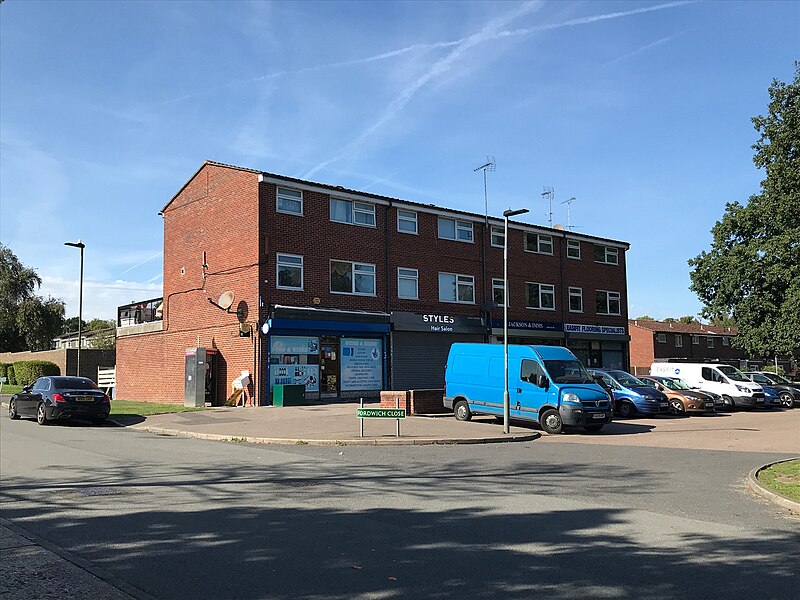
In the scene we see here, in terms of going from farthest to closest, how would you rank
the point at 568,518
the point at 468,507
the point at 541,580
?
the point at 468,507
the point at 568,518
the point at 541,580

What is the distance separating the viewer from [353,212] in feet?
101

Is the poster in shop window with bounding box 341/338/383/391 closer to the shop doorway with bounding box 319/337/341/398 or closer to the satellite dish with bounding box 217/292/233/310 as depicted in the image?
the shop doorway with bounding box 319/337/341/398

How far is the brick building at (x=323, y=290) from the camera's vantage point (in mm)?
27750

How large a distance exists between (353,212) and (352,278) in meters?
2.95

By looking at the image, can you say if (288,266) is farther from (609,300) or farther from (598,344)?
(609,300)

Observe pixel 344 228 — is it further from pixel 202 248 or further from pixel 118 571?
pixel 118 571

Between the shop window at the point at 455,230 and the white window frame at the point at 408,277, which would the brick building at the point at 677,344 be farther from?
the white window frame at the point at 408,277

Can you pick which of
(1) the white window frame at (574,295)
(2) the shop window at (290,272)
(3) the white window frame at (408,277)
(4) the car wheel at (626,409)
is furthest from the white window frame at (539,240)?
(4) the car wheel at (626,409)

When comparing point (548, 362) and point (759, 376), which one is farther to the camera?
point (759, 376)

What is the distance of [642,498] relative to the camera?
956 centimetres

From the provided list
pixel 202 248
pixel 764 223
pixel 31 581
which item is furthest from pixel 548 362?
pixel 764 223

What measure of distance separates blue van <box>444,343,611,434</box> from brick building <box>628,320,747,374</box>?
4459cm

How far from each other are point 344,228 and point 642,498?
2229 cm

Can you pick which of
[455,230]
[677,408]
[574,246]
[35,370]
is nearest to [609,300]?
[574,246]
